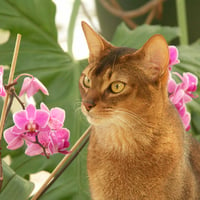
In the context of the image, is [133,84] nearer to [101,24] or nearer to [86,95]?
[86,95]

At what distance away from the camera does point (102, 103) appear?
0.74m

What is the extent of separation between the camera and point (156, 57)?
0.76 metres

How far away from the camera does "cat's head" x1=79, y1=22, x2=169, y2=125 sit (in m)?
0.74

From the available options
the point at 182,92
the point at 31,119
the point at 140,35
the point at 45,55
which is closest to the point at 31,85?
the point at 31,119

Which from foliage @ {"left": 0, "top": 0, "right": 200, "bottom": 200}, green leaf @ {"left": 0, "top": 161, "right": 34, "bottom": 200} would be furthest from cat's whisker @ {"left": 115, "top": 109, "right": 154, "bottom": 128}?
foliage @ {"left": 0, "top": 0, "right": 200, "bottom": 200}

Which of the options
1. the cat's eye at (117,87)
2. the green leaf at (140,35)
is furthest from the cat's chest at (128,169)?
the green leaf at (140,35)

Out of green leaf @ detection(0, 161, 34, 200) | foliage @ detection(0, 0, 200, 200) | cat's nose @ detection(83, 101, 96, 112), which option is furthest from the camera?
foliage @ detection(0, 0, 200, 200)

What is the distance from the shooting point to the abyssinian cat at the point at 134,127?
29.6 inches

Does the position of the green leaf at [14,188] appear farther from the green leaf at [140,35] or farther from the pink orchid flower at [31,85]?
the green leaf at [140,35]

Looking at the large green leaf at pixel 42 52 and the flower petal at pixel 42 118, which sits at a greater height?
the flower petal at pixel 42 118

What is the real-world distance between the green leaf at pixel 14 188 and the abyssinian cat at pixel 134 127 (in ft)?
0.37

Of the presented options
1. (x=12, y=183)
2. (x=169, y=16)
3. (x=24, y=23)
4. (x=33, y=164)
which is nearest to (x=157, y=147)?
(x=12, y=183)

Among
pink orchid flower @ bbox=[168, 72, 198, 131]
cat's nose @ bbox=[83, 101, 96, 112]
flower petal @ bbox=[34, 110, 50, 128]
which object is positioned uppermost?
cat's nose @ bbox=[83, 101, 96, 112]

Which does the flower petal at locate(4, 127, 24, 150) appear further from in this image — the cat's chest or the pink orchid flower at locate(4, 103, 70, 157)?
the cat's chest
